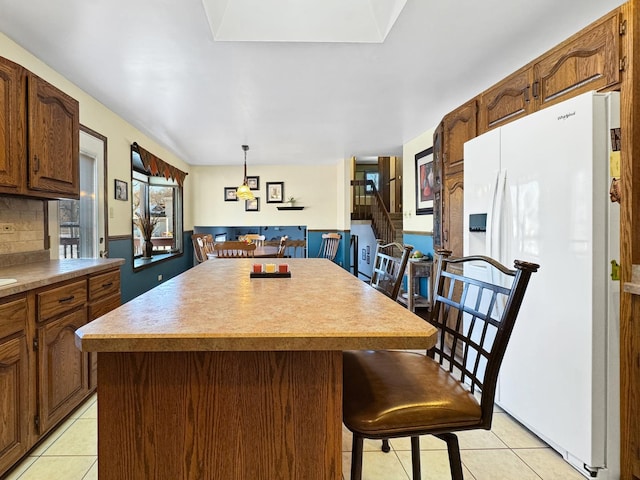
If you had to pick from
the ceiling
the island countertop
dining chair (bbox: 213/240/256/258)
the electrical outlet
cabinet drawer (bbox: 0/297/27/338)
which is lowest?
cabinet drawer (bbox: 0/297/27/338)

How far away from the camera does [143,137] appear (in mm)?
4801

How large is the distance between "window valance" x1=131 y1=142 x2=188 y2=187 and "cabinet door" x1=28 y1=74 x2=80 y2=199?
1962 mm

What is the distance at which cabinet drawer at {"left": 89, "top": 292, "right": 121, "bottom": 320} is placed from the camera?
2305mm

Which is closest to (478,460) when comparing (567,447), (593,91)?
(567,447)

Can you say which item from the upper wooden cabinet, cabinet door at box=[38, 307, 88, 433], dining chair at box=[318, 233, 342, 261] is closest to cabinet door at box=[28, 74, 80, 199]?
the upper wooden cabinet

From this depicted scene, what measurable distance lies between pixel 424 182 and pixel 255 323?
4.29m

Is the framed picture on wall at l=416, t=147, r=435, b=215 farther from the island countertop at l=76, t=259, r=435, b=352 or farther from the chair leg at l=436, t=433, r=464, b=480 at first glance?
the chair leg at l=436, t=433, r=464, b=480

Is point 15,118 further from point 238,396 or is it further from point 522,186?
point 522,186

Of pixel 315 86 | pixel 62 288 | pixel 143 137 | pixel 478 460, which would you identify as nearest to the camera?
pixel 478 460

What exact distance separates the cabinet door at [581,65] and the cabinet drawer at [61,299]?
282cm

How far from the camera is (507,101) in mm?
2398

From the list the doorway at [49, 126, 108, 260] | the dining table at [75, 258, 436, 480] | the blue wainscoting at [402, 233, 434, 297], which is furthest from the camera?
the blue wainscoting at [402, 233, 434, 297]

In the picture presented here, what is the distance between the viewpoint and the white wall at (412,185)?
475 centimetres

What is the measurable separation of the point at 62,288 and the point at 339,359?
176 centimetres
